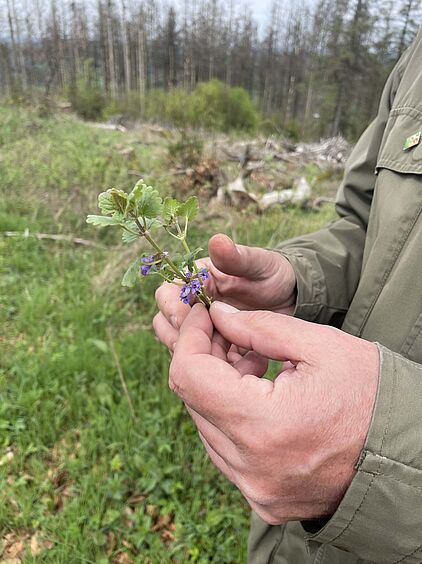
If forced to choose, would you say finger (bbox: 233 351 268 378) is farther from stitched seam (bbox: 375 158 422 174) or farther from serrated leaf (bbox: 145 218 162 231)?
stitched seam (bbox: 375 158 422 174)

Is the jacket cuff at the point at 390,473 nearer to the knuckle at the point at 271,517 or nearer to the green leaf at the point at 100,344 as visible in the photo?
the knuckle at the point at 271,517

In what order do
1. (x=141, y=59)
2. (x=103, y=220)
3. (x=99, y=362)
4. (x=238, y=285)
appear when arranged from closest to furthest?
1. (x=103, y=220)
2. (x=238, y=285)
3. (x=99, y=362)
4. (x=141, y=59)

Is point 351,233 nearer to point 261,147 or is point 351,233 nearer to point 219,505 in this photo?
point 219,505

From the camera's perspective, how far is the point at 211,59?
43188mm

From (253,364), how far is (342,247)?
69 centimetres

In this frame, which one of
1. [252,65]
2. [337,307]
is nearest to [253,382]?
[337,307]

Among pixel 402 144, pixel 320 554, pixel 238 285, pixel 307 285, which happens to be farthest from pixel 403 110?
pixel 320 554

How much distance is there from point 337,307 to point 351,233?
256mm

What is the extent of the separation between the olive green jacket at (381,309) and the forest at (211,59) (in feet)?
50.2

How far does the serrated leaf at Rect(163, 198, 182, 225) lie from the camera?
2.94ft

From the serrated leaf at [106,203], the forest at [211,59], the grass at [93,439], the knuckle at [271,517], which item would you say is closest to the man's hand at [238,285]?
the serrated leaf at [106,203]

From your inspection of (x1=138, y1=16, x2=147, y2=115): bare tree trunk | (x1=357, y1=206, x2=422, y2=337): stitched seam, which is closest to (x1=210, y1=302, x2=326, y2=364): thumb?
(x1=357, y1=206, x2=422, y2=337): stitched seam

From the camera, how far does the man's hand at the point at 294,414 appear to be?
72cm

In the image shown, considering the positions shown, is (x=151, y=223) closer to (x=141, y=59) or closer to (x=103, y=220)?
(x=103, y=220)
